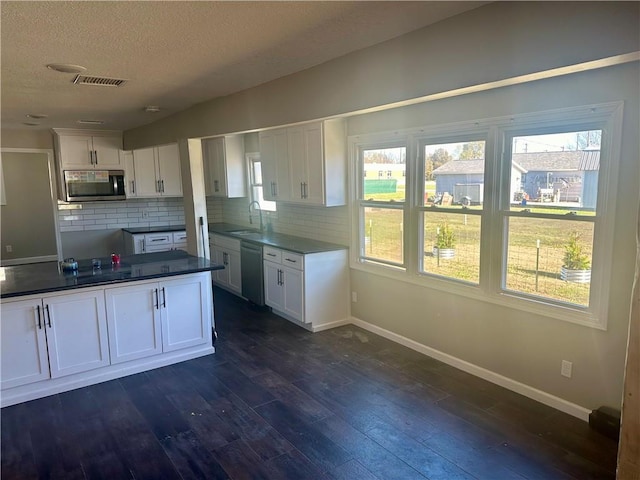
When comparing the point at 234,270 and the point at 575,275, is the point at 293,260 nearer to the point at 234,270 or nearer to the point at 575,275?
the point at 234,270

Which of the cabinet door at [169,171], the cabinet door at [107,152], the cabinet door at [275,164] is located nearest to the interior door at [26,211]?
the cabinet door at [107,152]

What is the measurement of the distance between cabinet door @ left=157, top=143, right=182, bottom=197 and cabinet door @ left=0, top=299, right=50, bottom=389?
4198 millimetres

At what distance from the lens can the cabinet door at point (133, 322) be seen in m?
3.62

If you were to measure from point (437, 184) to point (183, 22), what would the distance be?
8.02ft

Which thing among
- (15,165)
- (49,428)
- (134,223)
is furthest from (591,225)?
(15,165)

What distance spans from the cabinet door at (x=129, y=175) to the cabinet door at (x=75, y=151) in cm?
48

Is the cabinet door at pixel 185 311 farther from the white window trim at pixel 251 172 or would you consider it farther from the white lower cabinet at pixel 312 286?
the white window trim at pixel 251 172

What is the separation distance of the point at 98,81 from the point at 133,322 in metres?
1.95

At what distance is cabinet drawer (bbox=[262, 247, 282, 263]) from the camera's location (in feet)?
16.2

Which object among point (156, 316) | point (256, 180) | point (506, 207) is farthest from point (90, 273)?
point (506, 207)

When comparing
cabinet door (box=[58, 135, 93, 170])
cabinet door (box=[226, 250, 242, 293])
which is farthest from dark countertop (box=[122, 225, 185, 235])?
cabinet door (box=[226, 250, 242, 293])

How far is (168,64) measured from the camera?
295 cm

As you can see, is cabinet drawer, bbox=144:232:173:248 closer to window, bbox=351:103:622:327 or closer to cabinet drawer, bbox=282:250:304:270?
cabinet drawer, bbox=282:250:304:270

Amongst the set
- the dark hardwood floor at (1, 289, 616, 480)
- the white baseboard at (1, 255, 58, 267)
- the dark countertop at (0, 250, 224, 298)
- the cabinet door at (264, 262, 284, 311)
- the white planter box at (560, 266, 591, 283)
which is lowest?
the dark hardwood floor at (1, 289, 616, 480)
